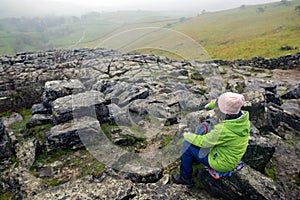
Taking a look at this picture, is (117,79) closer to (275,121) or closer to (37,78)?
(37,78)

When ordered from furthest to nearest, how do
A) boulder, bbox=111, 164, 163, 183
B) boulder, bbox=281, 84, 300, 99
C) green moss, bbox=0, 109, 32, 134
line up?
boulder, bbox=281, 84, 300, 99
green moss, bbox=0, 109, 32, 134
boulder, bbox=111, 164, 163, 183

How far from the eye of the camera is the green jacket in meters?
5.20

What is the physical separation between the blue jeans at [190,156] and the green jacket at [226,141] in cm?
20

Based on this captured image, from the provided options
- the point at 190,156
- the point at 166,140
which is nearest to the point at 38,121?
the point at 166,140

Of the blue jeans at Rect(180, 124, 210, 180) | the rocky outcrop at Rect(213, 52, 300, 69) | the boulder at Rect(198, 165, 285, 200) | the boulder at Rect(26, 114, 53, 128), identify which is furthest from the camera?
the rocky outcrop at Rect(213, 52, 300, 69)

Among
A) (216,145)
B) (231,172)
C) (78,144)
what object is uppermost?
(216,145)

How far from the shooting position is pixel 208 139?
5367 mm

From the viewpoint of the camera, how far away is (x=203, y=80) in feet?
68.2

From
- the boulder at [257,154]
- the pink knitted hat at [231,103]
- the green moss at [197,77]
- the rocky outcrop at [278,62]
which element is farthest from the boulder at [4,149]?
the rocky outcrop at [278,62]

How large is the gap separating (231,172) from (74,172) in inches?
201

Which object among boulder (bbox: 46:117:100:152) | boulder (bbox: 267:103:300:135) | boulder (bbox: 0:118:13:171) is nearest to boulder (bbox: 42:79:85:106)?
boulder (bbox: 46:117:100:152)

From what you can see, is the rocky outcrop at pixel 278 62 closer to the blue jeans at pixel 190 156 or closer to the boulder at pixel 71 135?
the blue jeans at pixel 190 156

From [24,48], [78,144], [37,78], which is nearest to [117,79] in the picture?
[37,78]

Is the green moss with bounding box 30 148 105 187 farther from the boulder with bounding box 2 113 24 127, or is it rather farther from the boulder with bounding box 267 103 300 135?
the boulder with bounding box 267 103 300 135
